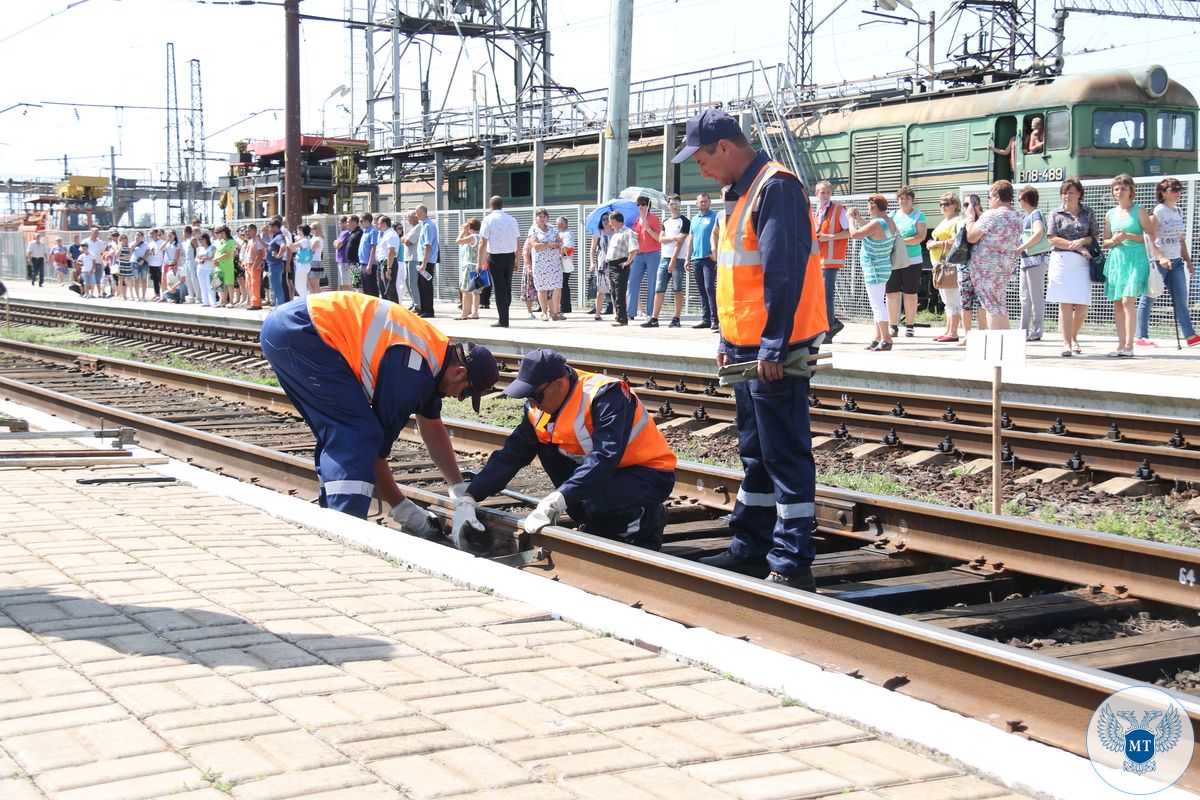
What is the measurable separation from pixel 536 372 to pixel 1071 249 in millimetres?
8390

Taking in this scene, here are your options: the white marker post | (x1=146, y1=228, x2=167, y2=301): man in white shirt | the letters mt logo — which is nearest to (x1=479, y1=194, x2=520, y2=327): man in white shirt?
the white marker post

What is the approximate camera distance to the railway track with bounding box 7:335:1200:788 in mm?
4020

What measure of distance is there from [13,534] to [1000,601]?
182 inches

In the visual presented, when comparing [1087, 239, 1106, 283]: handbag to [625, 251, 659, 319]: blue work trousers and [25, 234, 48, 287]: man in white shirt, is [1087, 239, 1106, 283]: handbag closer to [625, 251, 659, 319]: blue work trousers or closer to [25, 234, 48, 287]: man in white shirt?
[625, 251, 659, 319]: blue work trousers

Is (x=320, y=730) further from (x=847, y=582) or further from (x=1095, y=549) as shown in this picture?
(x=1095, y=549)

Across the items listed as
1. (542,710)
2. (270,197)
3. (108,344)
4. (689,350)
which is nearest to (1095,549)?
(542,710)

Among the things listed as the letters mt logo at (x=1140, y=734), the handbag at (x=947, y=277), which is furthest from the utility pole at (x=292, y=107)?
the letters mt logo at (x=1140, y=734)

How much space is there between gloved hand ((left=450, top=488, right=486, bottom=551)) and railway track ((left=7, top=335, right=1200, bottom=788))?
14 cm

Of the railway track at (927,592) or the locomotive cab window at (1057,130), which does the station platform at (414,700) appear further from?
the locomotive cab window at (1057,130)

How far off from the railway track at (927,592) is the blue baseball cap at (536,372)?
0.67m

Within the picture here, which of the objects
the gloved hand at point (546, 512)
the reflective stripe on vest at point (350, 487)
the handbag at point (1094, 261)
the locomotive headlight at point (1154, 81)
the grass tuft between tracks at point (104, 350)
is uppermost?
Result: the locomotive headlight at point (1154, 81)

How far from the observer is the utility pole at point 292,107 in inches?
1033

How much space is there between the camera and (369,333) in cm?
Answer: 625

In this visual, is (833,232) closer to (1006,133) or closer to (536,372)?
(536,372)
